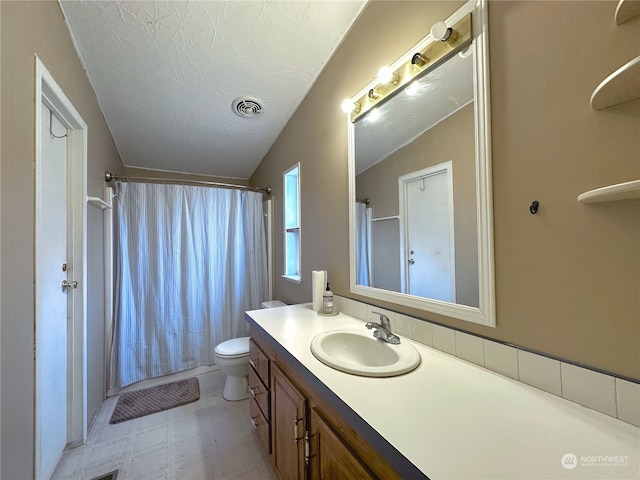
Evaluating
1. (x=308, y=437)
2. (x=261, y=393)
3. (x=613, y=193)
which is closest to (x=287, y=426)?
(x=308, y=437)

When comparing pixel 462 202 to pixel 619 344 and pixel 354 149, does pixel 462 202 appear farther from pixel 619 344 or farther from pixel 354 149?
A: pixel 354 149

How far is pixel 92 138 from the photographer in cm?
174

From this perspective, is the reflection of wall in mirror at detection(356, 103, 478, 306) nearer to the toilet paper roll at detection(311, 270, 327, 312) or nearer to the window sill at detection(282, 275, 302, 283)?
the toilet paper roll at detection(311, 270, 327, 312)

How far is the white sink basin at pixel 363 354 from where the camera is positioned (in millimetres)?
837

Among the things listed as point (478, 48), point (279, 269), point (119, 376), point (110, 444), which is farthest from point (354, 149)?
point (119, 376)

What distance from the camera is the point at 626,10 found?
22.3 inches

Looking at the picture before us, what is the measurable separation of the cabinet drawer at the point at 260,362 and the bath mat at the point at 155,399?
3.22ft

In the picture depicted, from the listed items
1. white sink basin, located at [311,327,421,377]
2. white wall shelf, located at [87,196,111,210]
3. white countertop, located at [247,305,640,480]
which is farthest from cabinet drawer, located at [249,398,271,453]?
white wall shelf, located at [87,196,111,210]

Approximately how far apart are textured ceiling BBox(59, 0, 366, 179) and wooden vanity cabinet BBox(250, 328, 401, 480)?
179 centimetres

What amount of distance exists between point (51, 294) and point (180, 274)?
1113mm

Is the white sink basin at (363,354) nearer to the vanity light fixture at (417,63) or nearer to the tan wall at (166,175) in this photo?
the vanity light fixture at (417,63)

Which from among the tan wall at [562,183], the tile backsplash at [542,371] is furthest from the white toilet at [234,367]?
the tan wall at [562,183]

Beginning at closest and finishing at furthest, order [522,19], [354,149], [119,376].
→ [522,19], [354,149], [119,376]

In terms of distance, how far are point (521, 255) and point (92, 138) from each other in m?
2.53
